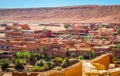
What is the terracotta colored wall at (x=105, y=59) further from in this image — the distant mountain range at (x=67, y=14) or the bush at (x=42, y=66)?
the distant mountain range at (x=67, y=14)

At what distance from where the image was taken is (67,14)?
340 feet

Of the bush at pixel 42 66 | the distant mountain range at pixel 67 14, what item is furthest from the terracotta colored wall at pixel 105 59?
the distant mountain range at pixel 67 14

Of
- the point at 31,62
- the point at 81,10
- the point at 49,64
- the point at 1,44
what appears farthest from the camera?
the point at 81,10

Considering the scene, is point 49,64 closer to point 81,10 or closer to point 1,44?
point 1,44

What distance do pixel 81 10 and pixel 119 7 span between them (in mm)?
14229

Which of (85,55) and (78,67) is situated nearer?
(78,67)

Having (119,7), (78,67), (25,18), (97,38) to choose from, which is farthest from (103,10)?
(78,67)

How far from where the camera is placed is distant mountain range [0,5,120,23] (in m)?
92.1

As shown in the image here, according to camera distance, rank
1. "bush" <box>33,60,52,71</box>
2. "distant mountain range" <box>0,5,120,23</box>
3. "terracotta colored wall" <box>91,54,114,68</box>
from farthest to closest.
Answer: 1. "distant mountain range" <box>0,5,120,23</box>
2. "bush" <box>33,60,52,71</box>
3. "terracotta colored wall" <box>91,54,114,68</box>

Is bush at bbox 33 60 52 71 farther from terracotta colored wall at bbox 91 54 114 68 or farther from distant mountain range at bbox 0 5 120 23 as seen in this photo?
distant mountain range at bbox 0 5 120 23

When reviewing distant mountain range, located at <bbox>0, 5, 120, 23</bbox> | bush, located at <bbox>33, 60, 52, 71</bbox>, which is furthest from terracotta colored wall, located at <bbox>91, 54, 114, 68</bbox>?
distant mountain range, located at <bbox>0, 5, 120, 23</bbox>

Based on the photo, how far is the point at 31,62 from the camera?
1131 inches

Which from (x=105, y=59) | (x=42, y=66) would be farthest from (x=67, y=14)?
(x=105, y=59)

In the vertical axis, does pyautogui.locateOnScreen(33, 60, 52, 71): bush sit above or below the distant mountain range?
below
